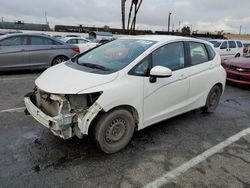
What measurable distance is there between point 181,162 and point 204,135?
3.68 feet

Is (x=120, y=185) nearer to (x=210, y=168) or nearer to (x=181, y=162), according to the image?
(x=181, y=162)

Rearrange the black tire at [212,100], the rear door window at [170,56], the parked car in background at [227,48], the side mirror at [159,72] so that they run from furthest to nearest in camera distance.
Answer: the parked car in background at [227,48] → the black tire at [212,100] → the rear door window at [170,56] → the side mirror at [159,72]

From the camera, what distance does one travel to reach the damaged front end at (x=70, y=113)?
10.3ft

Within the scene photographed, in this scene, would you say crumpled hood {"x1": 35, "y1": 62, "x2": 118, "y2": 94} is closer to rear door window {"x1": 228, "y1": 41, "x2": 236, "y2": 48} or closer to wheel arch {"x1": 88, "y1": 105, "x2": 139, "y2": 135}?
wheel arch {"x1": 88, "y1": 105, "x2": 139, "y2": 135}

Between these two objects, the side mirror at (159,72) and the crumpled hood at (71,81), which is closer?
the crumpled hood at (71,81)

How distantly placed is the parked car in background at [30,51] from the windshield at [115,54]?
198 inches

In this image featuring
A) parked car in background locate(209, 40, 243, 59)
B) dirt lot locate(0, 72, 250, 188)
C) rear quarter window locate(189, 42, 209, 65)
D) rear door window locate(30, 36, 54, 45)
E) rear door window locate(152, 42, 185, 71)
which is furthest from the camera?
parked car in background locate(209, 40, 243, 59)

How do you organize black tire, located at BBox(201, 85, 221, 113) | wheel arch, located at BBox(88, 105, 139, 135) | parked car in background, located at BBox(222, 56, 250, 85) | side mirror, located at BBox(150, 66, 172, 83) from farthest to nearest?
parked car in background, located at BBox(222, 56, 250, 85) → black tire, located at BBox(201, 85, 221, 113) → side mirror, located at BBox(150, 66, 172, 83) → wheel arch, located at BBox(88, 105, 139, 135)

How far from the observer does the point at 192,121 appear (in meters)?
4.97

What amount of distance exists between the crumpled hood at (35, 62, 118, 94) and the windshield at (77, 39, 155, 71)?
0.30m

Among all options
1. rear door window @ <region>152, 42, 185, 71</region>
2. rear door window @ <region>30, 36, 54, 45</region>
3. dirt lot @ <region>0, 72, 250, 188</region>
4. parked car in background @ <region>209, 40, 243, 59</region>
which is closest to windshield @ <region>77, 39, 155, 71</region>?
rear door window @ <region>152, 42, 185, 71</region>

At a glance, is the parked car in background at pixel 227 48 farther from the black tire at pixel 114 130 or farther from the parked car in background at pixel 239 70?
the black tire at pixel 114 130

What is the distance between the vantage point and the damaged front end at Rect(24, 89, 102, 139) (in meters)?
3.14

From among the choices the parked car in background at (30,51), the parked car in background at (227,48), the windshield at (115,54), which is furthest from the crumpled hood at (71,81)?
the parked car in background at (227,48)
